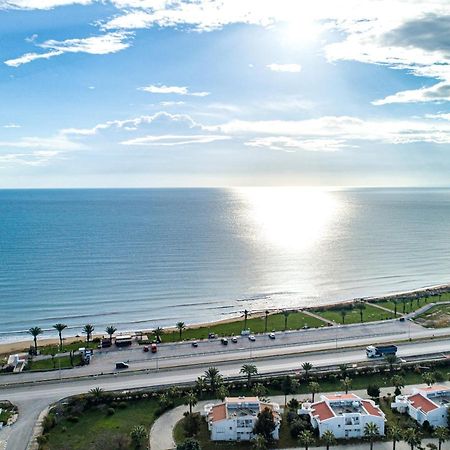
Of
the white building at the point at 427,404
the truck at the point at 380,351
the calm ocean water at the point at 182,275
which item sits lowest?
the calm ocean water at the point at 182,275

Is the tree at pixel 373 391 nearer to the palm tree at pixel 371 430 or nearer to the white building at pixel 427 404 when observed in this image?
the white building at pixel 427 404

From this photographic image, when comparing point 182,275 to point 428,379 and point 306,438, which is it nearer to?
point 428,379

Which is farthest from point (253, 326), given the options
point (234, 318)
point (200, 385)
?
point (200, 385)

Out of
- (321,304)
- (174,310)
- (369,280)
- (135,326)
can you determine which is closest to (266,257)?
(369,280)

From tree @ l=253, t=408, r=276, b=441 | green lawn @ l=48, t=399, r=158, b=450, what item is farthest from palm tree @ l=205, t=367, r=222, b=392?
tree @ l=253, t=408, r=276, b=441

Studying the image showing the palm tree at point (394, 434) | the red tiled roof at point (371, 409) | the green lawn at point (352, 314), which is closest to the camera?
the palm tree at point (394, 434)

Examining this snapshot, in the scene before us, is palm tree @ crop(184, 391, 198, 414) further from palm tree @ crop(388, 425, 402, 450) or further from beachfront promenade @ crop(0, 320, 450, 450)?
palm tree @ crop(388, 425, 402, 450)

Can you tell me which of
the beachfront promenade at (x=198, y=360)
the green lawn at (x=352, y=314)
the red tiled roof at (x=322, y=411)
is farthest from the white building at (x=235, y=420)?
the green lawn at (x=352, y=314)

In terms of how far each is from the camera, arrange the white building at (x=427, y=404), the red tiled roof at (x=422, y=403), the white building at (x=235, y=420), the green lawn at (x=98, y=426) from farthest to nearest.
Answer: the red tiled roof at (x=422, y=403), the white building at (x=427, y=404), the white building at (x=235, y=420), the green lawn at (x=98, y=426)
